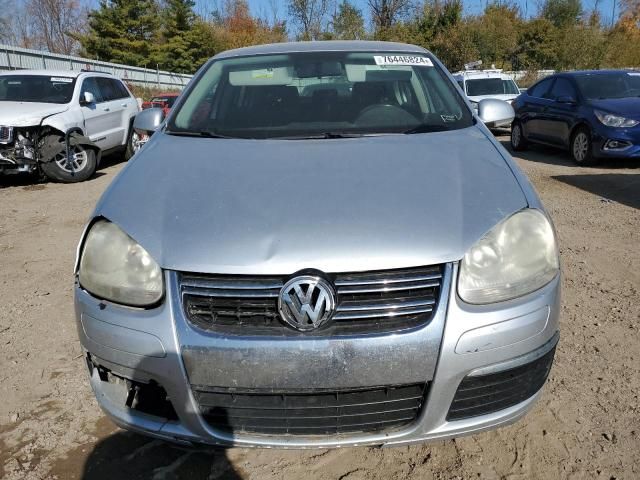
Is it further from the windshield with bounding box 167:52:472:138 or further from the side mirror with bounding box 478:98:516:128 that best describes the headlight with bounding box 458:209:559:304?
the side mirror with bounding box 478:98:516:128

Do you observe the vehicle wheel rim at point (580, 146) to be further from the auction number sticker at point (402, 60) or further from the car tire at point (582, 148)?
the auction number sticker at point (402, 60)

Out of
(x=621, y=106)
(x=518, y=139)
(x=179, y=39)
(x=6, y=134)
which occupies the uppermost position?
(x=179, y=39)

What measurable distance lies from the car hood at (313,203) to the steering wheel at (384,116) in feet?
0.92

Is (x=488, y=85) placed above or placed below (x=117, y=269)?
below

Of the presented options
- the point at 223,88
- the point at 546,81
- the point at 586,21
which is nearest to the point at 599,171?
the point at 546,81

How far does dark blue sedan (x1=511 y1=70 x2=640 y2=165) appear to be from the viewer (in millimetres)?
8383

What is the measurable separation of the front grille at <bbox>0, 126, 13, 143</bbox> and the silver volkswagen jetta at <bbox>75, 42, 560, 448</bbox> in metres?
6.72

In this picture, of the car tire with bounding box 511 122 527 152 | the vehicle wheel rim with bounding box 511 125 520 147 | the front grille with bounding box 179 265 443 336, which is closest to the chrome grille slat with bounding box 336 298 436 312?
the front grille with bounding box 179 265 443 336

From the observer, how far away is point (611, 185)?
7.35 m

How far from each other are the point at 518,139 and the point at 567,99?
1764 millimetres

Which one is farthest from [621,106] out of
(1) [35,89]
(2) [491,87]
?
(1) [35,89]

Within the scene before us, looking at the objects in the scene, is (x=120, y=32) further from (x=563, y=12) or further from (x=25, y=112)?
(x=25, y=112)

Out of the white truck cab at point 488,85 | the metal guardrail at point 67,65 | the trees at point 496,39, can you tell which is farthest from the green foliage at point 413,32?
the white truck cab at point 488,85

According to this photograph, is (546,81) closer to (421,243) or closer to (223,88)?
(223,88)
